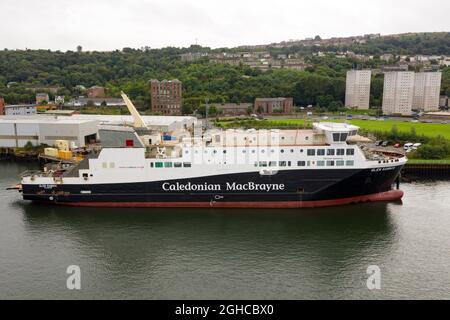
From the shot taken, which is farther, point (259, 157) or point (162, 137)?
point (162, 137)

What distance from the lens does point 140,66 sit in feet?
318

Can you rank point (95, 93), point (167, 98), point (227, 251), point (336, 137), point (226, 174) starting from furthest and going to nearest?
1. point (95, 93)
2. point (167, 98)
3. point (226, 174)
4. point (336, 137)
5. point (227, 251)

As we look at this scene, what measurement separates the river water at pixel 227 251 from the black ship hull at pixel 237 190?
1.83ft

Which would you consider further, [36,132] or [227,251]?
[36,132]

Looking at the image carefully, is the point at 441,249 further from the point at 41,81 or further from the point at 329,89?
the point at 41,81

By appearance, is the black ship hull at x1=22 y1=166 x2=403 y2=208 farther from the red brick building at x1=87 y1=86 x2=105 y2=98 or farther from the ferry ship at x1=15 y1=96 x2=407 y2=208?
the red brick building at x1=87 y1=86 x2=105 y2=98

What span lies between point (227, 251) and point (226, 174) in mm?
5719

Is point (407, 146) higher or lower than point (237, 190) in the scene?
higher

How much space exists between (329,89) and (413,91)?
1460 centimetres

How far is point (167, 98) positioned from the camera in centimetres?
6406

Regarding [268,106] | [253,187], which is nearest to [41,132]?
[253,187]

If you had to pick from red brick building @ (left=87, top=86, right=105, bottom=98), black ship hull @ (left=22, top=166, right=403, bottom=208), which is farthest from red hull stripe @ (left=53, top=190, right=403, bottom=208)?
red brick building @ (left=87, top=86, right=105, bottom=98)

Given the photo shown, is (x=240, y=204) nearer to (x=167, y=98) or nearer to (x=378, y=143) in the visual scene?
(x=378, y=143)

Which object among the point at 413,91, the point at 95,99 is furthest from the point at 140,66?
the point at 413,91
